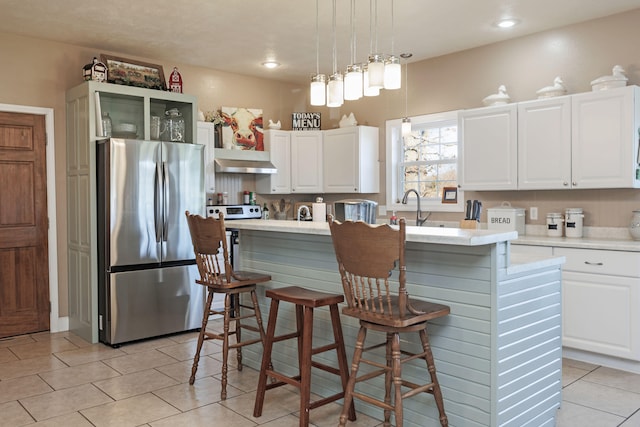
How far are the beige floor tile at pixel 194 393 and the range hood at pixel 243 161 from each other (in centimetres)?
268

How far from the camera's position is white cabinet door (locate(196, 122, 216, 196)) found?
218 inches

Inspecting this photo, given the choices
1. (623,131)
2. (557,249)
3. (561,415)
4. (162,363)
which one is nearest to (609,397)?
(561,415)

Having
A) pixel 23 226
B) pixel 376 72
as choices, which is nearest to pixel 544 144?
pixel 376 72

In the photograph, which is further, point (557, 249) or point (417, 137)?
point (417, 137)

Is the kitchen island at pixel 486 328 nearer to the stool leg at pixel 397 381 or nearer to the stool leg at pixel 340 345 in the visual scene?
the stool leg at pixel 340 345

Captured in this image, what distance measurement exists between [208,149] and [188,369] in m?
2.55

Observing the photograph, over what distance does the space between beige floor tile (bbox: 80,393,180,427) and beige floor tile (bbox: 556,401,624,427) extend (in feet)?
7.26

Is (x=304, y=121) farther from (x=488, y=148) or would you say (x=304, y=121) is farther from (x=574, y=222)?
(x=574, y=222)

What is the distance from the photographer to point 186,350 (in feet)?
14.2

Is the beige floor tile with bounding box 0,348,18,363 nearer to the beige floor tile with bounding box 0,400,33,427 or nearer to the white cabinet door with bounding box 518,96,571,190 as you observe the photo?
the beige floor tile with bounding box 0,400,33,427

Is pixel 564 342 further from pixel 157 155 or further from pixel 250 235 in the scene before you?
pixel 157 155

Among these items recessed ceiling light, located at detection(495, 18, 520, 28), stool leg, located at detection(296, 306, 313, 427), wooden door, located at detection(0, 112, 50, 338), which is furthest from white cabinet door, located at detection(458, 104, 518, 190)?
wooden door, located at detection(0, 112, 50, 338)

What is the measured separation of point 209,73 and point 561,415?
16.0 ft

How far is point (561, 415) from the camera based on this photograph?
2.98m
